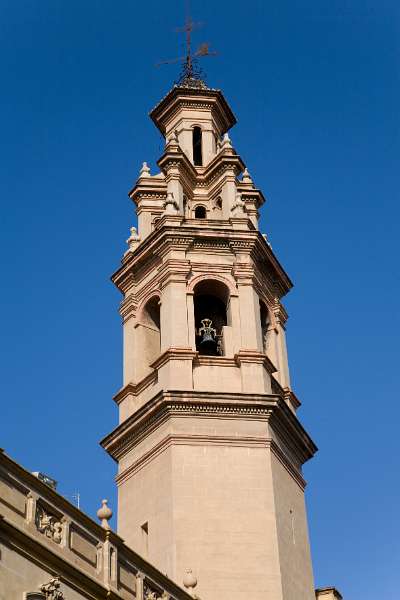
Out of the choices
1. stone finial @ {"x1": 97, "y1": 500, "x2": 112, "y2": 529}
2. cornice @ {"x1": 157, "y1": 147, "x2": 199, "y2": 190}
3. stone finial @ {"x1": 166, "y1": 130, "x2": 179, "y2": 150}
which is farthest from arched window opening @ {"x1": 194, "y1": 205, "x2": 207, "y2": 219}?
stone finial @ {"x1": 97, "y1": 500, "x2": 112, "y2": 529}

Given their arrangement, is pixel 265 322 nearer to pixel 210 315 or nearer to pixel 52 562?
pixel 210 315

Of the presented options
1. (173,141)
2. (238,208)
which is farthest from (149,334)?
(173,141)

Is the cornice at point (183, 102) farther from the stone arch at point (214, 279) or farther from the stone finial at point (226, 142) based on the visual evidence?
the stone arch at point (214, 279)

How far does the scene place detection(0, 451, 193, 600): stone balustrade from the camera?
1839 centimetres

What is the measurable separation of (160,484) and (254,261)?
26.0 ft

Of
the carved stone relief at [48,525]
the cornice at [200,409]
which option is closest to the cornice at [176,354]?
the cornice at [200,409]

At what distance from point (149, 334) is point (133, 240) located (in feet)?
11.7

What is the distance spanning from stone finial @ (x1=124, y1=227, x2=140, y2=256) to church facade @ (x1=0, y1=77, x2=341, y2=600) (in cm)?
6

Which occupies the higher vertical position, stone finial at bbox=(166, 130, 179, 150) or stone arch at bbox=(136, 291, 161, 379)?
stone finial at bbox=(166, 130, 179, 150)

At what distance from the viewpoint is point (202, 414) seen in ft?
98.6

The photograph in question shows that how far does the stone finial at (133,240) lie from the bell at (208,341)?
397cm

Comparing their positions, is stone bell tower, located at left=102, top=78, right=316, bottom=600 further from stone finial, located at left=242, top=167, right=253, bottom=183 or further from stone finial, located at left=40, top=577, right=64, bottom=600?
stone finial, located at left=40, top=577, right=64, bottom=600

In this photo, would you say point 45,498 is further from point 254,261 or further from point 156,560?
point 254,261

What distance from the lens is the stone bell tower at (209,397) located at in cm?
2820
